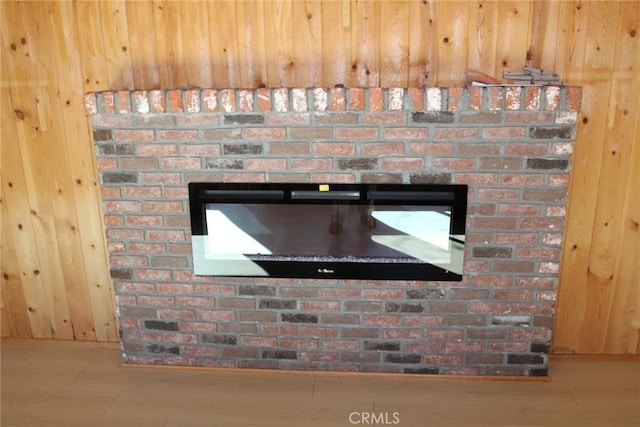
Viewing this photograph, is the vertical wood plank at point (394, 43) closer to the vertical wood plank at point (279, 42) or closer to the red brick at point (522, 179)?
the vertical wood plank at point (279, 42)

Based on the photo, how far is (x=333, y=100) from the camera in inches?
79.1

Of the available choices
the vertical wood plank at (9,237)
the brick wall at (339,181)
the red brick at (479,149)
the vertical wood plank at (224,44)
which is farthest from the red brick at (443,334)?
the vertical wood plank at (9,237)

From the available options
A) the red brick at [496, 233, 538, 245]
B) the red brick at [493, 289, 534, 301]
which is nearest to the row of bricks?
the red brick at [496, 233, 538, 245]

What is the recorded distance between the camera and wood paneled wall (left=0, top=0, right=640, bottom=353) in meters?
2.15

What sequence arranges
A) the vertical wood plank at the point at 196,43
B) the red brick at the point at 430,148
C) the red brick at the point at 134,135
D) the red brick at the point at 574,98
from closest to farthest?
1. the red brick at the point at 574,98
2. the red brick at the point at 430,148
3. the red brick at the point at 134,135
4. the vertical wood plank at the point at 196,43

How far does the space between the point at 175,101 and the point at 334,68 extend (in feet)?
2.39

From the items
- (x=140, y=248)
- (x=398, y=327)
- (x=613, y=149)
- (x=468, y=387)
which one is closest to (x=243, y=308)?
(x=140, y=248)

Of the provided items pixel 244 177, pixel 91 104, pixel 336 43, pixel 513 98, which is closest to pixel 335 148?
pixel 244 177

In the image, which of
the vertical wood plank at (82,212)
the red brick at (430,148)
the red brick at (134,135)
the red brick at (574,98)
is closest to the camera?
the red brick at (574,98)

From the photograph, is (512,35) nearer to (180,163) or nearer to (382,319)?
(382,319)

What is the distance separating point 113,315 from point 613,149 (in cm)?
264

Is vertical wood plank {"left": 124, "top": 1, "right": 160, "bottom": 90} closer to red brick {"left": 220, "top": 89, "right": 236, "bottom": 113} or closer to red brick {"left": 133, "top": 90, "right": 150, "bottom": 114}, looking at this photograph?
red brick {"left": 133, "top": 90, "right": 150, "bottom": 114}

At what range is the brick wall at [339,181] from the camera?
2008mm

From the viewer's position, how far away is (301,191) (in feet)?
7.01
